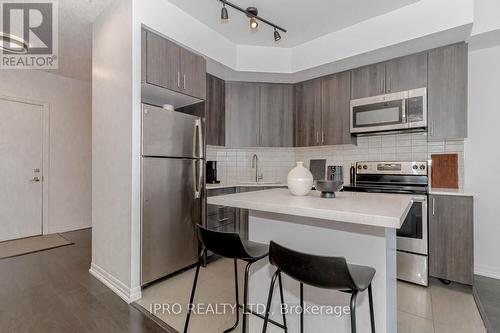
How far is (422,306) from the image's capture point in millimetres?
2123

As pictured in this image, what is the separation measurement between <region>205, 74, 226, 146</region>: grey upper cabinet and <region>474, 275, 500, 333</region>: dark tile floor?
3133mm

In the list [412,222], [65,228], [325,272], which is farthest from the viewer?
[65,228]

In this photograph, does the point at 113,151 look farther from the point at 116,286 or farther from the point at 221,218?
the point at 221,218

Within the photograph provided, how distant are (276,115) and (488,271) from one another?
3.05 meters

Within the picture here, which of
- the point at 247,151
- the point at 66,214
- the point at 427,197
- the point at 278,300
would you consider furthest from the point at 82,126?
the point at 427,197

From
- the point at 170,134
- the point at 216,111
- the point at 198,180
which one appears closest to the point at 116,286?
the point at 198,180

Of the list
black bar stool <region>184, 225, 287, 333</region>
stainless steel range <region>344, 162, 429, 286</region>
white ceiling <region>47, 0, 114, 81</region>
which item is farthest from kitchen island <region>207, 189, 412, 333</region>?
white ceiling <region>47, 0, 114, 81</region>

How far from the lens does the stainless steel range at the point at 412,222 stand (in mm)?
2512

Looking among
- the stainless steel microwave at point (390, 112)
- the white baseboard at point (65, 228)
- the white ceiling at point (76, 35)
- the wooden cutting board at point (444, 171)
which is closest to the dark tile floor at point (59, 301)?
the white baseboard at point (65, 228)

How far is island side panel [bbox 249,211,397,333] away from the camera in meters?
1.24

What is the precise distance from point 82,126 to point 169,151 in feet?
10.3

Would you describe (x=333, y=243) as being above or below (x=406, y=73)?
below

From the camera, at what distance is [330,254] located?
1.39 m

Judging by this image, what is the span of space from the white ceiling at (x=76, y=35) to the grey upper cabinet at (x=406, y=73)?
10.1ft
